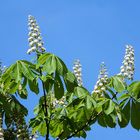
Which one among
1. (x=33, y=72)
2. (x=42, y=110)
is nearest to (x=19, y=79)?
(x=33, y=72)

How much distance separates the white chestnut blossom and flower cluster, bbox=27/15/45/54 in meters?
1.04

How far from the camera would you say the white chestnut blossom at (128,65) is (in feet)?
24.3

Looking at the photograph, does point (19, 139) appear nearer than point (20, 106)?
Yes

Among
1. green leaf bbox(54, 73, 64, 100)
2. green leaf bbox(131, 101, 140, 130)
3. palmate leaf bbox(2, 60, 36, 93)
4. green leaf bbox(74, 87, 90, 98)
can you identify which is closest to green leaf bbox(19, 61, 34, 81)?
palmate leaf bbox(2, 60, 36, 93)

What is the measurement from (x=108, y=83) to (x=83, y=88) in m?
0.40

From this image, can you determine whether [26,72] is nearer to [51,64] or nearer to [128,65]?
[51,64]

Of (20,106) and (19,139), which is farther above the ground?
(20,106)

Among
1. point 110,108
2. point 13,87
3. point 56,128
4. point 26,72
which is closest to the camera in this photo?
point 110,108

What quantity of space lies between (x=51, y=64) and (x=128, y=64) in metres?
1.01

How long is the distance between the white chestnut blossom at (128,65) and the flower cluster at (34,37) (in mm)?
1039

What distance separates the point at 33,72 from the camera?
7.25 m

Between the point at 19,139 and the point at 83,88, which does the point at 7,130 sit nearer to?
the point at 19,139

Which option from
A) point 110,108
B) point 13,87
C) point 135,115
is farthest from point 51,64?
point 135,115

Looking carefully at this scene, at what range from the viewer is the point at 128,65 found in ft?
24.4
